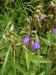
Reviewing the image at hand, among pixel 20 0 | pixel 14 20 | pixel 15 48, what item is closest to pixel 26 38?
pixel 15 48

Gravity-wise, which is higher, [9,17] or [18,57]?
[9,17]

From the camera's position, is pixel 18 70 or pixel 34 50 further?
pixel 34 50

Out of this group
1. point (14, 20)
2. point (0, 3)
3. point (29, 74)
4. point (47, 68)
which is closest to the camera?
point (29, 74)

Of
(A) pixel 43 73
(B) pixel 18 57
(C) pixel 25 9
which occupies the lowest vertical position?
(A) pixel 43 73

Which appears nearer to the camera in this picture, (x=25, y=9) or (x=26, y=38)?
(x=26, y=38)

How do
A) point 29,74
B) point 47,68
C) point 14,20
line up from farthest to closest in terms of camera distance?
point 14,20 < point 47,68 < point 29,74

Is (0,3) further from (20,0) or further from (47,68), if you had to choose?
(47,68)

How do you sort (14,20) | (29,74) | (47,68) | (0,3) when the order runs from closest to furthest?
1. (29,74)
2. (47,68)
3. (14,20)
4. (0,3)

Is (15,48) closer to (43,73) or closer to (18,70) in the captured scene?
(18,70)

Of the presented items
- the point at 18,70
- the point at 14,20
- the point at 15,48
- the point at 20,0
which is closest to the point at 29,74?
the point at 18,70
